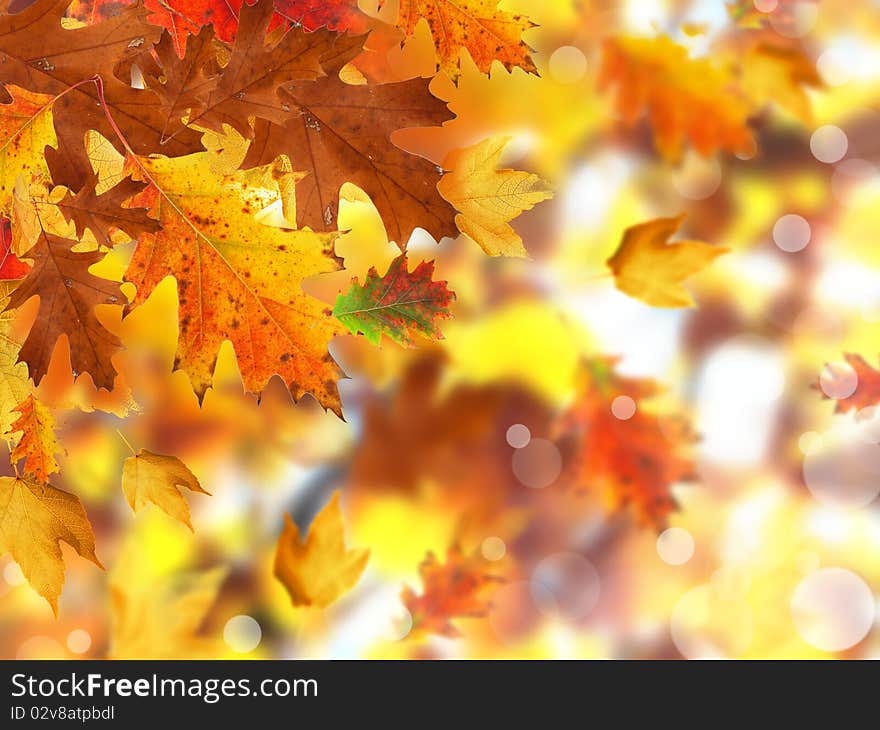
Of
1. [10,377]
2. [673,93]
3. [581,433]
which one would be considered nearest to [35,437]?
[10,377]

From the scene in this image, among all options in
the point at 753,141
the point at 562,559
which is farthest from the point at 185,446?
the point at 753,141

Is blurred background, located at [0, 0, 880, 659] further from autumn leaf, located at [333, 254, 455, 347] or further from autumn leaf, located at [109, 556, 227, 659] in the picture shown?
autumn leaf, located at [333, 254, 455, 347]

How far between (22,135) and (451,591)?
527 mm

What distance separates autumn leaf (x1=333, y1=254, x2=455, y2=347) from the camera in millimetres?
352

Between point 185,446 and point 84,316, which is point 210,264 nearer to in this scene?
point 84,316

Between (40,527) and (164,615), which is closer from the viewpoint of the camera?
(40,527)

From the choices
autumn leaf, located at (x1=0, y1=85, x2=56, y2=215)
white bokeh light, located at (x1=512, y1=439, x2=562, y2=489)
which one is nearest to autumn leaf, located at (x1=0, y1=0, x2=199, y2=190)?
autumn leaf, located at (x1=0, y1=85, x2=56, y2=215)

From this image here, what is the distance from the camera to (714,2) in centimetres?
72

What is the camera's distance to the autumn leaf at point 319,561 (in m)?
0.66

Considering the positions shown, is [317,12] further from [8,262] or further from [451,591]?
[451,591]

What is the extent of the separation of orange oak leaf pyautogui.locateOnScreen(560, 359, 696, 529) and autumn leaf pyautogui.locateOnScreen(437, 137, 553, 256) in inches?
13.7

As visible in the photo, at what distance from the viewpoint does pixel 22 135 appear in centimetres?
29

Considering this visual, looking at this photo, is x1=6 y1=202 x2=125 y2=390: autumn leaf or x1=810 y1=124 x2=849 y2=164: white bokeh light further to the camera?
x1=810 y1=124 x2=849 y2=164: white bokeh light

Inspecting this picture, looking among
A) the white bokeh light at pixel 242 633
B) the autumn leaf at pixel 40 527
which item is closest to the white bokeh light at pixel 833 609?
the white bokeh light at pixel 242 633
